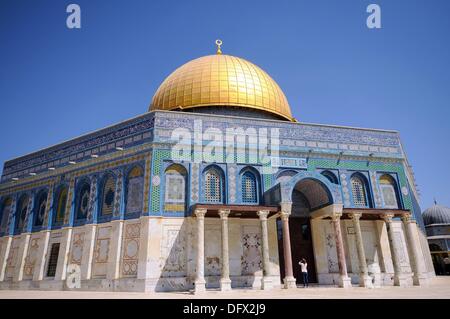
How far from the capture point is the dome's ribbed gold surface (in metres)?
19.3

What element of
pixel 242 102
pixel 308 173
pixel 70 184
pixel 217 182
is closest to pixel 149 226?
pixel 217 182

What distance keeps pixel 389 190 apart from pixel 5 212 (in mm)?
22745

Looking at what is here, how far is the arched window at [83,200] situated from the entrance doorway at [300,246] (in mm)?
9816

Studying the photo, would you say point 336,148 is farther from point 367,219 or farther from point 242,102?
point 242,102

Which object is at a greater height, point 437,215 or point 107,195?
point 437,215

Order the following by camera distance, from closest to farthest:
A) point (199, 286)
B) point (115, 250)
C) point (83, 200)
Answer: point (199, 286) → point (115, 250) → point (83, 200)

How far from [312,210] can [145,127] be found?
939 centimetres

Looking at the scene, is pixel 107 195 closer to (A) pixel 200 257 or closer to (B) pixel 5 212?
(A) pixel 200 257

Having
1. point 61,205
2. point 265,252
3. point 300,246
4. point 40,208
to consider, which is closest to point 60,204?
point 61,205

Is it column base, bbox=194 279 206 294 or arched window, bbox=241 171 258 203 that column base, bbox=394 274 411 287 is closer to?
arched window, bbox=241 171 258 203

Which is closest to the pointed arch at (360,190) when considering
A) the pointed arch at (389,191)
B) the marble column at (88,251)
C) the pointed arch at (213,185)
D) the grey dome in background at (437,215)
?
the pointed arch at (389,191)

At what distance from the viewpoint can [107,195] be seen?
639 inches

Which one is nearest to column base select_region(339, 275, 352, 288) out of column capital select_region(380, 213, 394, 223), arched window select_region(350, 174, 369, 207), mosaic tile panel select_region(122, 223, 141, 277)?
column capital select_region(380, 213, 394, 223)

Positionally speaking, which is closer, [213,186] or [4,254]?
[213,186]
